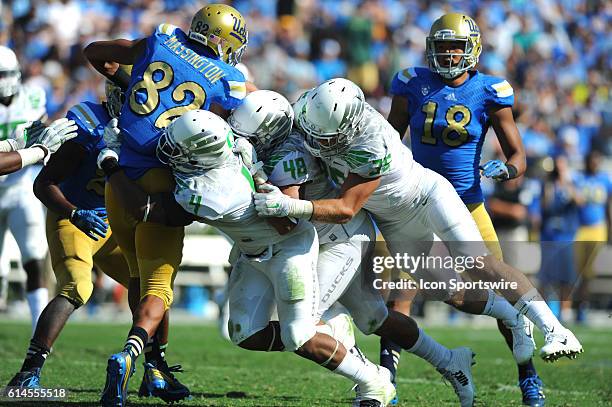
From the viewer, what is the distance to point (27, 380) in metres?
5.25

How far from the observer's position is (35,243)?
696 cm

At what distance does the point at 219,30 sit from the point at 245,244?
3.68ft

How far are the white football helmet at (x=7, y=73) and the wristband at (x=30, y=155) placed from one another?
1857 millimetres

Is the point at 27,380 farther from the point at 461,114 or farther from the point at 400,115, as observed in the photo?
the point at 461,114

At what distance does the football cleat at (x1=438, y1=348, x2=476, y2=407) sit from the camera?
5.30m

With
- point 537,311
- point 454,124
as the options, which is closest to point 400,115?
point 454,124

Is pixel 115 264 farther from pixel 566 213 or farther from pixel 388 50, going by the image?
pixel 388 50

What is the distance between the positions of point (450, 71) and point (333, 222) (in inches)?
65.5

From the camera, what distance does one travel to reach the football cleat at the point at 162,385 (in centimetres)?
541

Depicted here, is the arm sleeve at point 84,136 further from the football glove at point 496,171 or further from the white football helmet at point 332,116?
the football glove at point 496,171

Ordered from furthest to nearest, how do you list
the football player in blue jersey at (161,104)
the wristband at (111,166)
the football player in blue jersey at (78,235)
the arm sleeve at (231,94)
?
the football player in blue jersey at (78,235) → the wristband at (111,166) → the arm sleeve at (231,94) → the football player in blue jersey at (161,104)

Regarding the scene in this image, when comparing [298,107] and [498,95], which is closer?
[298,107]

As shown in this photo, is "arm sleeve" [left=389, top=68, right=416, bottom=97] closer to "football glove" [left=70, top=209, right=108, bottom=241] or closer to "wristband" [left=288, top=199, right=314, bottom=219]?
"wristband" [left=288, top=199, right=314, bottom=219]

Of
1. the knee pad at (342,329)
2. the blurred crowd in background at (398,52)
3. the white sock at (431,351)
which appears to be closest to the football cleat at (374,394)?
the knee pad at (342,329)
